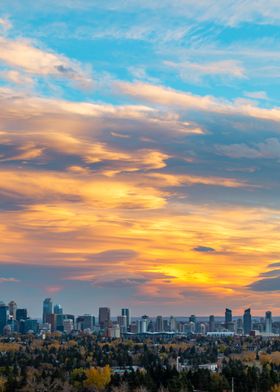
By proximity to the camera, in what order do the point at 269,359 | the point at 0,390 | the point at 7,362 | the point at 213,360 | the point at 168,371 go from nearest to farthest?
the point at 0,390
the point at 168,371
the point at 7,362
the point at 269,359
the point at 213,360

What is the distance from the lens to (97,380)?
338 ft

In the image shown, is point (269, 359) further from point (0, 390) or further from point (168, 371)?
point (0, 390)

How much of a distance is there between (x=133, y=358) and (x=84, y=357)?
12356 millimetres

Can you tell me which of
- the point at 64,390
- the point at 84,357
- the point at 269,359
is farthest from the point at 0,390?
the point at 269,359

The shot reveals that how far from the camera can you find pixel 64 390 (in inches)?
3676

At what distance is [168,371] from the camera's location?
10050 centimetres

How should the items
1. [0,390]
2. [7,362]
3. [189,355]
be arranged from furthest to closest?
[189,355]
[7,362]
[0,390]

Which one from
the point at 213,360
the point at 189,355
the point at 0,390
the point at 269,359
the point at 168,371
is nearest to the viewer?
the point at 0,390

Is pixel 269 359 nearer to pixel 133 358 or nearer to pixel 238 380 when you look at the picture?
pixel 133 358

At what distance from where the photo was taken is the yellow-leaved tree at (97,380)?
100375 millimetres

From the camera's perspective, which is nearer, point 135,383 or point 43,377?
point 135,383

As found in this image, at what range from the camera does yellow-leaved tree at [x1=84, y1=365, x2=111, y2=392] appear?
10038 centimetres

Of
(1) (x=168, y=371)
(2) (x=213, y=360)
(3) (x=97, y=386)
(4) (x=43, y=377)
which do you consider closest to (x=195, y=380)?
(1) (x=168, y=371)

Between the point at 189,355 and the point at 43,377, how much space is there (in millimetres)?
77681
